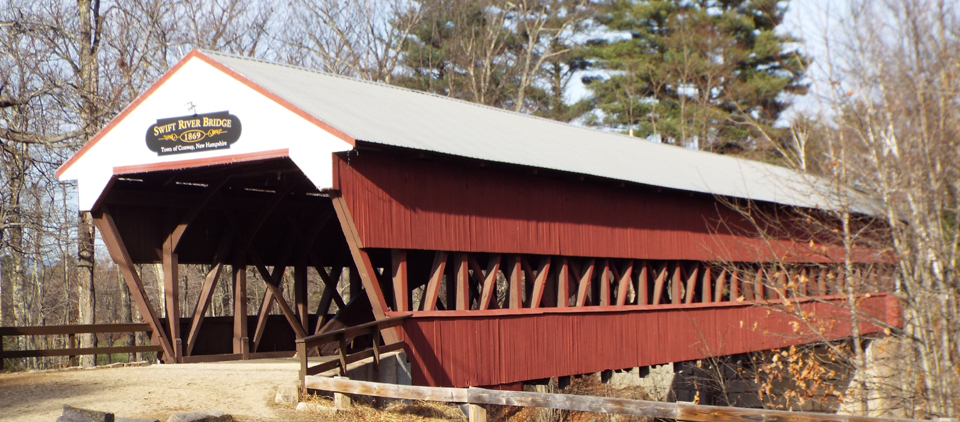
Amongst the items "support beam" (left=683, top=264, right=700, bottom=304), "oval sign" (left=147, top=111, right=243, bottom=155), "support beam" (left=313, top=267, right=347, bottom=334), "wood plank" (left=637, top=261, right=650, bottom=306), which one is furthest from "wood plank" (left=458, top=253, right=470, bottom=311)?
"support beam" (left=683, top=264, right=700, bottom=304)

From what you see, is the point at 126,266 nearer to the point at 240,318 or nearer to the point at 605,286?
the point at 240,318

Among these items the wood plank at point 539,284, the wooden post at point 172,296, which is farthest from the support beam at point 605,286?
the wooden post at point 172,296

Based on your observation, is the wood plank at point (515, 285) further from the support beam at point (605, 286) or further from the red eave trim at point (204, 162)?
the red eave trim at point (204, 162)

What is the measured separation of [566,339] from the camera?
56.2 feet

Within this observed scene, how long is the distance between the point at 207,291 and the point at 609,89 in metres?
28.3

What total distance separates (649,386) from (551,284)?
7.45 m

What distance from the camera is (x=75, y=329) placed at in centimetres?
1578

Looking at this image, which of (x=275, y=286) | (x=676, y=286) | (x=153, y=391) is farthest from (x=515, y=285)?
(x=153, y=391)

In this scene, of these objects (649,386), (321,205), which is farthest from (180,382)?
(649,386)

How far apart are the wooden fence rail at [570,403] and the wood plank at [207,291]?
6.09 metres

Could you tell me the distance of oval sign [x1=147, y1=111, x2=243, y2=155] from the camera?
14312mm

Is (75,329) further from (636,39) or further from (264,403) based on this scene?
(636,39)

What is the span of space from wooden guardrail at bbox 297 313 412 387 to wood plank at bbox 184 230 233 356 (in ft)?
15.1

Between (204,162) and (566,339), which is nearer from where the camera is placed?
(204,162)
